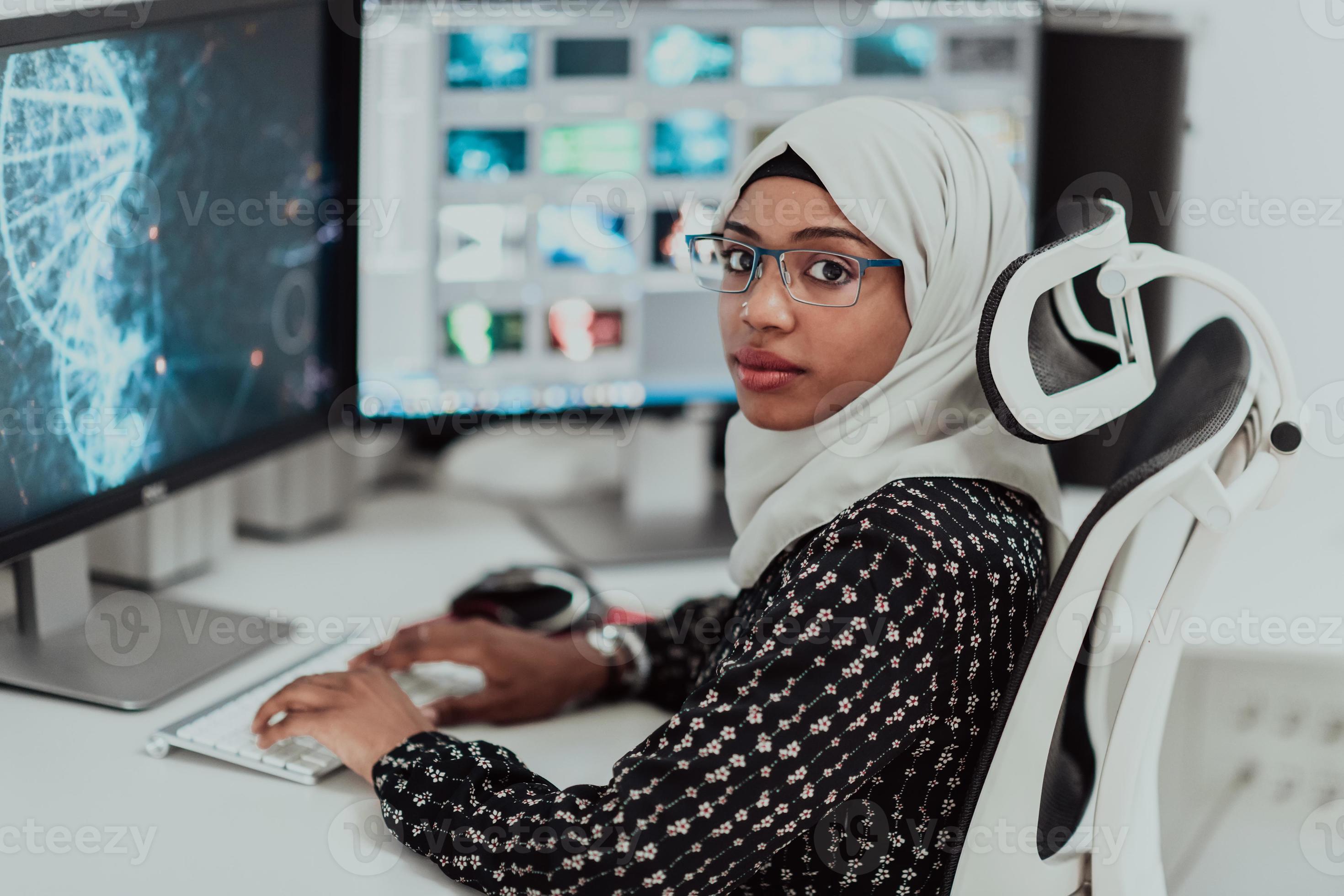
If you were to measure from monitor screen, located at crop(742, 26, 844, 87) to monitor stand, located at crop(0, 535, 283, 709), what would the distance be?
765 mm

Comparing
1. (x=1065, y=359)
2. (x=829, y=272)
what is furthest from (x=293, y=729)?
(x=1065, y=359)

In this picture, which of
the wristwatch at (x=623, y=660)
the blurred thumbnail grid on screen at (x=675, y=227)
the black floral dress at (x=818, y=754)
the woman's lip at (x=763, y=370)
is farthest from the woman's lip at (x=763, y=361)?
the blurred thumbnail grid on screen at (x=675, y=227)

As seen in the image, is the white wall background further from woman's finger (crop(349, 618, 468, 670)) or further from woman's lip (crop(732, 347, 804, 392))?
woman's finger (crop(349, 618, 468, 670))

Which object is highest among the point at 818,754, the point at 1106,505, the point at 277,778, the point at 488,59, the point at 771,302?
the point at 488,59

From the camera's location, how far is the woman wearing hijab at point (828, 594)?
758mm

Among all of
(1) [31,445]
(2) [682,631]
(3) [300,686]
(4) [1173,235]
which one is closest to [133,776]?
(3) [300,686]

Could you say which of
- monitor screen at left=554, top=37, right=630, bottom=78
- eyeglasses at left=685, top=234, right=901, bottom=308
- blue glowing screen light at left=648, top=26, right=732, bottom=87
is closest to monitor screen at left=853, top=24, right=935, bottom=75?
blue glowing screen light at left=648, top=26, right=732, bottom=87

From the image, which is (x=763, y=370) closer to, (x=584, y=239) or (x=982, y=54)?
Answer: (x=584, y=239)

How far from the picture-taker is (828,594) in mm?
770

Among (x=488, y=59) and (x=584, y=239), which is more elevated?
(x=488, y=59)

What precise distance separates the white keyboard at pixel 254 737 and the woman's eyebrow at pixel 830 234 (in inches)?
19.5

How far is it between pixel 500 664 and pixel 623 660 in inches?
4.6

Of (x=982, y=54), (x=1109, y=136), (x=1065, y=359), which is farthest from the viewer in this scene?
(x=1109, y=136)

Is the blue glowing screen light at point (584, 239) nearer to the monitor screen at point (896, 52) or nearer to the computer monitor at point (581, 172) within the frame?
the computer monitor at point (581, 172)
